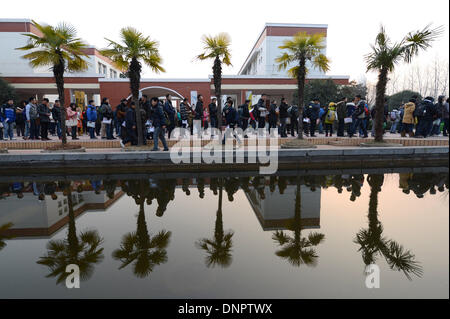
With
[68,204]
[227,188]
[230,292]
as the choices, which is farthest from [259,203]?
[68,204]

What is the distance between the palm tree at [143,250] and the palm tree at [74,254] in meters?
0.28

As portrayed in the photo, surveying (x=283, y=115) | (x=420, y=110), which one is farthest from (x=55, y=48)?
(x=420, y=110)

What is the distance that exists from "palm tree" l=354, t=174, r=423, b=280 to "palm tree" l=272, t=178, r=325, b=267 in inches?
20.3

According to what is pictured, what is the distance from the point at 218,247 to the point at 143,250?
0.91m

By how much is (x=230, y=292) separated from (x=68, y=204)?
12.7 feet

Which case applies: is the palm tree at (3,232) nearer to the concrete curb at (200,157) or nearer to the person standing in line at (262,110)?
the concrete curb at (200,157)

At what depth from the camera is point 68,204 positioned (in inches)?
196

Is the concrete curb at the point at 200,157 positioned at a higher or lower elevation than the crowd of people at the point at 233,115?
lower

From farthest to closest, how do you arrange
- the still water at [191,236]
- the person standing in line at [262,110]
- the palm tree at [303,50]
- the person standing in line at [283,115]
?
the person standing in line at [283,115] < the person standing in line at [262,110] < the palm tree at [303,50] < the still water at [191,236]

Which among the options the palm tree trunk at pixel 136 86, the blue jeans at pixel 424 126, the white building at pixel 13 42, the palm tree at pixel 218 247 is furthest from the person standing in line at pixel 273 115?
the white building at pixel 13 42

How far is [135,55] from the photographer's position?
912cm

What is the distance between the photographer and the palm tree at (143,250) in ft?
9.69

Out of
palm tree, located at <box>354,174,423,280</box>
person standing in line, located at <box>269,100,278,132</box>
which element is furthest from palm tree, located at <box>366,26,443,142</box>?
palm tree, located at <box>354,174,423,280</box>

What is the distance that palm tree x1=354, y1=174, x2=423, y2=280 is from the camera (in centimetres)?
289
